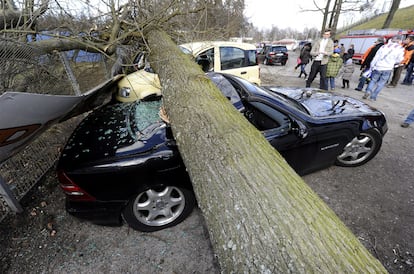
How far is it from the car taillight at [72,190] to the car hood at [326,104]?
8.78ft

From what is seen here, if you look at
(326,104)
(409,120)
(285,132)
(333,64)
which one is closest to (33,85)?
(285,132)

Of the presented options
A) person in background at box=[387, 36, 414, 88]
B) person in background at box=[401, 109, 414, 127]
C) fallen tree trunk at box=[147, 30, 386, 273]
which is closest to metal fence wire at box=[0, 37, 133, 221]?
fallen tree trunk at box=[147, 30, 386, 273]

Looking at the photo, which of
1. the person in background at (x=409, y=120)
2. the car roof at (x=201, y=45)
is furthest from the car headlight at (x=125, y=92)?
the person in background at (x=409, y=120)

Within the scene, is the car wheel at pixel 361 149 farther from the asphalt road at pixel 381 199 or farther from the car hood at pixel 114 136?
the car hood at pixel 114 136

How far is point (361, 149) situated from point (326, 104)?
2.63ft

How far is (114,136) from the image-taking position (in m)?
2.01

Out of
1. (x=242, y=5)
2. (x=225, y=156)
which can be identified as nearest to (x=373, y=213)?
(x=225, y=156)

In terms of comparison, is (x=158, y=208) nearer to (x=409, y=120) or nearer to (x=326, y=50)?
(x=409, y=120)

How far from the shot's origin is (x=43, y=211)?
228cm

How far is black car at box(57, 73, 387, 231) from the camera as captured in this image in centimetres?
175

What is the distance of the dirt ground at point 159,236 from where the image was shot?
178 centimetres

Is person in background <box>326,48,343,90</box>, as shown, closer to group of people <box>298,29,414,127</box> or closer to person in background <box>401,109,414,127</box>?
group of people <box>298,29,414,127</box>

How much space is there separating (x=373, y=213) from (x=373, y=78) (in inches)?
208

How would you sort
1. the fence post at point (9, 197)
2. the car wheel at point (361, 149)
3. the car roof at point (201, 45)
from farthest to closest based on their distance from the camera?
the car roof at point (201, 45) < the car wheel at point (361, 149) < the fence post at point (9, 197)
